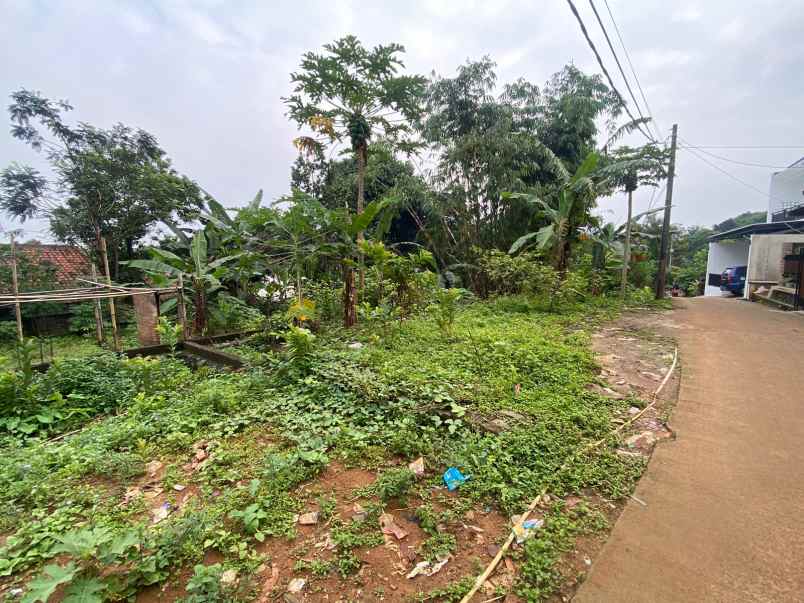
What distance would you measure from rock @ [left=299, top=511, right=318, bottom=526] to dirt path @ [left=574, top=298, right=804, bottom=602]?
1.33 meters

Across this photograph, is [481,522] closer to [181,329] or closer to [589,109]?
[181,329]

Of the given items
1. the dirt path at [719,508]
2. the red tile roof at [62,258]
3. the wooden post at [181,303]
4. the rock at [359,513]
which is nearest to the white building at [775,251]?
the dirt path at [719,508]

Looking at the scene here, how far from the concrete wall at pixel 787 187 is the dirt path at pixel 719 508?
65.2 ft

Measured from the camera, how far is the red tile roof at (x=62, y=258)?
9664 millimetres

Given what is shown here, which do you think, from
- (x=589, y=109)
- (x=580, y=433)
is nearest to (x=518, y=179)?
(x=589, y=109)

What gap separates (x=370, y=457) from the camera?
266 cm

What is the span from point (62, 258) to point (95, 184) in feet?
9.59

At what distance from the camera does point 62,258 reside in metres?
10.4

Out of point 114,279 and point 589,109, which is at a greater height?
point 589,109

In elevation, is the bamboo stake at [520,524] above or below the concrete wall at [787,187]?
below

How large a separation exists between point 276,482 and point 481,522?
48.2 inches

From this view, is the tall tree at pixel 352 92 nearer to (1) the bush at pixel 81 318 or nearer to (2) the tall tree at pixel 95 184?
(2) the tall tree at pixel 95 184

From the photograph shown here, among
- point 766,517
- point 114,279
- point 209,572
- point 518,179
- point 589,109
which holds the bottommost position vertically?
point 766,517

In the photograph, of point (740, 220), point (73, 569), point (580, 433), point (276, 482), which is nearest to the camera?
point (73, 569)
